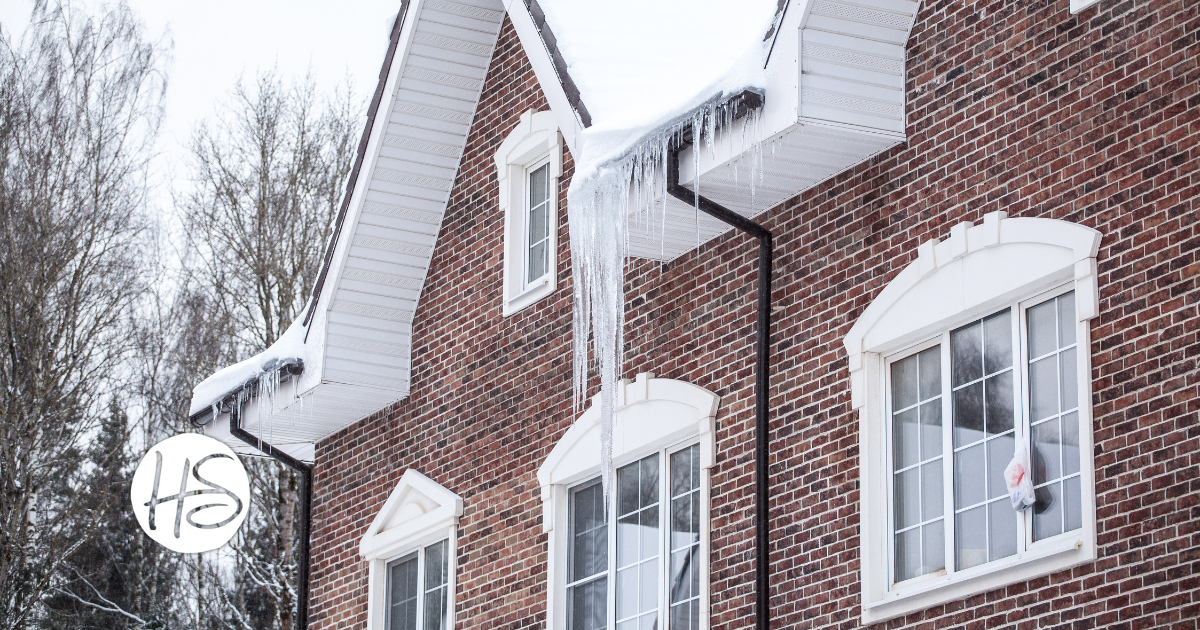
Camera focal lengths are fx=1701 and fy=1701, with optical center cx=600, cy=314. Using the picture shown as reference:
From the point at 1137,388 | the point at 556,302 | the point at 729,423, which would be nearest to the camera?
the point at 1137,388

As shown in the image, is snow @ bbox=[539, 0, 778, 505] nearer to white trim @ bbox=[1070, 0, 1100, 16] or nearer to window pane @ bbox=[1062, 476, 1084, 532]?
white trim @ bbox=[1070, 0, 1100, 16]

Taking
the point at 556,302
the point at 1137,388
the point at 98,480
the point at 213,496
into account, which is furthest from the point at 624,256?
the point at 98,480

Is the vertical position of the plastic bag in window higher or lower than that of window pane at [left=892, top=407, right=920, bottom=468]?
lower

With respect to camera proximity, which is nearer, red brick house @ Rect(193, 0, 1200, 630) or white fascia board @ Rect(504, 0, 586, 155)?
red brick house @ Rect(193, 0, 1200, 630)

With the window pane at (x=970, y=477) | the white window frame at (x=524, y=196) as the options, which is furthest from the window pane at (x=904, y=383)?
the white window frame at (x=524, y=196)

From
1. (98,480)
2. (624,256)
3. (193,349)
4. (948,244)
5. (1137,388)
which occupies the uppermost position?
(193,349)

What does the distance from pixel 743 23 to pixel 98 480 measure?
2127 centimetres

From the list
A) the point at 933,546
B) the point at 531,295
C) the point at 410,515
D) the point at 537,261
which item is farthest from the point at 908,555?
the point at 410,515

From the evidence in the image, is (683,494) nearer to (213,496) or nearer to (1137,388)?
(1137,388)

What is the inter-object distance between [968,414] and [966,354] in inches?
12.3

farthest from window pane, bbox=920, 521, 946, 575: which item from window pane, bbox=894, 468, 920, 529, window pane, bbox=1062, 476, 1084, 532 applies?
window pane, bbox=1062, 476, 1084, 532

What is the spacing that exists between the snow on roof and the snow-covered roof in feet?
0.04

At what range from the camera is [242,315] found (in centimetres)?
2834

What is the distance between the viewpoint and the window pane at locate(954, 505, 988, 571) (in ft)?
27.3
